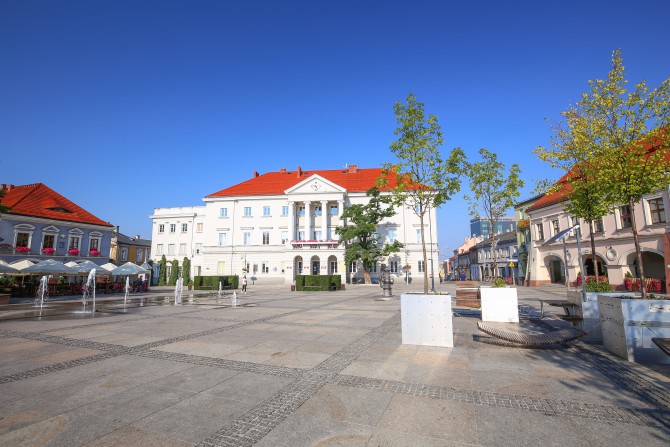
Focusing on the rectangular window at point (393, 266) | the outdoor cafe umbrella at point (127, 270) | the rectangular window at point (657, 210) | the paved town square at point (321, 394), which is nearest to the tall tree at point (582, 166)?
the paved town square at point (321, 394)

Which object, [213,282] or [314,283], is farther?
[213,282]

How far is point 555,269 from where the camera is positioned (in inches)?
1459

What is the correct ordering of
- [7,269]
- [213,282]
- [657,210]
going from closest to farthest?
[7,269]
[657,210]
[213,282]

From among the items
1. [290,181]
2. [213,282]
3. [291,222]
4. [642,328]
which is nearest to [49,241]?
[213,282]

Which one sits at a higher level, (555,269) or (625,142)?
(625,142)

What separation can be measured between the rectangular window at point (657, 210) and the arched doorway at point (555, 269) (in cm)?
1171

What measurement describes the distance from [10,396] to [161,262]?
184 ft

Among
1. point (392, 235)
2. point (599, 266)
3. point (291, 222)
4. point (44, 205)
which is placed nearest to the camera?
point (599, 266)

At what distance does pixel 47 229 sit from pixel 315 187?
104ft

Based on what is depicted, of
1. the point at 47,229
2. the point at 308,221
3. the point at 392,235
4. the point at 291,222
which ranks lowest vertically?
the point at 47,229

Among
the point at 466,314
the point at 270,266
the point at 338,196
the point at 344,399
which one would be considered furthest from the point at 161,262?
the point at 344,399

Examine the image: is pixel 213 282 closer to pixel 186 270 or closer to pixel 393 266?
pixel 186 270

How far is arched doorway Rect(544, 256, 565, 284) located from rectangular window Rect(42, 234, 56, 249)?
53.4m

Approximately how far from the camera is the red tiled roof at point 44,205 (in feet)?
113
